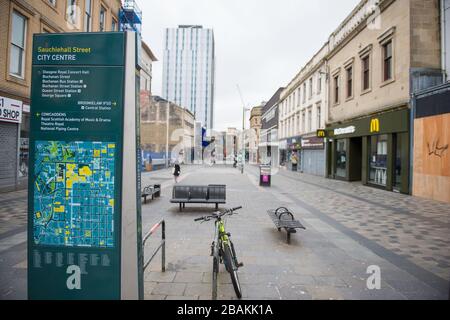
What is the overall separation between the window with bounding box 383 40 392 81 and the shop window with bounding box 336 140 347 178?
6.37 metres

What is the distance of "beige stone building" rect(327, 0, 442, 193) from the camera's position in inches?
519

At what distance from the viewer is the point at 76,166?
292 centimetres

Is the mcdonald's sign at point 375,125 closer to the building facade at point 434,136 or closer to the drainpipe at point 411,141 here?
the drainpipe at point 411,141

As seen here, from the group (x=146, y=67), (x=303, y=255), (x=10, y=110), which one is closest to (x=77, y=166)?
(x=303, y=255)

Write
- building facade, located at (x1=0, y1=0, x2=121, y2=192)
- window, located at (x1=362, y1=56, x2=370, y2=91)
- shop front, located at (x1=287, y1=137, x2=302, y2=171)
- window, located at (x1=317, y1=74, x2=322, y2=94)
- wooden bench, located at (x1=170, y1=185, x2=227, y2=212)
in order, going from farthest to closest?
shop front, located at (x1=287, y1=137, x2=302, y2=171) < window, located at (x1=317, y1=74, x2=322, y2=94) < window, located at (x1=362, y1=56, x2=370, y2=91) < building facade, located at (x1=0, y1=0, x2=121, y2=192) < wooden bench, located at (x1=170, y1=185, x2=227, y2=212)

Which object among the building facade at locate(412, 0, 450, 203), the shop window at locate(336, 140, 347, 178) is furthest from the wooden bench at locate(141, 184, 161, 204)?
the shop window at locate(336, 140, 347, 178)

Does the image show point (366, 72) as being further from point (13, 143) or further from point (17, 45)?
point (13, 143)

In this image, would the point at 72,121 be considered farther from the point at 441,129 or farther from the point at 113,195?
the point at 441,129

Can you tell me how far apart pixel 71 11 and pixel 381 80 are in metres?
18.7

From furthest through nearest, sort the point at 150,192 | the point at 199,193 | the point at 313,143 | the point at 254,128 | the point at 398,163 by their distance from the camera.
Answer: the point at 254,128
the point at 313,143
the point at 398,163
the point at 150,192
the point at 199,193

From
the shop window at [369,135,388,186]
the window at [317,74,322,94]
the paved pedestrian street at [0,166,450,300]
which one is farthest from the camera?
the window at [317,74,322,94]

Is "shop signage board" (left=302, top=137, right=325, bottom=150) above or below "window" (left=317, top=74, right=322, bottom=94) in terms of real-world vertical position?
below

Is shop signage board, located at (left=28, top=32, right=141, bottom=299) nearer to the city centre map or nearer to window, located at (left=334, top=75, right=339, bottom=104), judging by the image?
the city centre map

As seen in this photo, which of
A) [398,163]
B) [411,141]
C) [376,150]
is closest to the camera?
[411,141]
